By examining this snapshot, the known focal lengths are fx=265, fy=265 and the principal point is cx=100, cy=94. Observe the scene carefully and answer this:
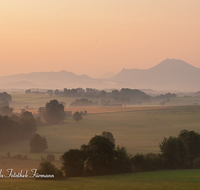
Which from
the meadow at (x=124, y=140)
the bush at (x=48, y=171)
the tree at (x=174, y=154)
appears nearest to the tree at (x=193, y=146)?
the tree at (x=174, y=154)

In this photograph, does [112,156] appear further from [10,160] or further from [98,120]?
[98,120]

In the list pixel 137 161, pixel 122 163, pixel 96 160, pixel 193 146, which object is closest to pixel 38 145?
pixel 96 160

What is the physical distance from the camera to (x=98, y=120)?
6398 inches

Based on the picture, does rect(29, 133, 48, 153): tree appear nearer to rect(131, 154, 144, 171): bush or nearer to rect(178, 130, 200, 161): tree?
rect(131, 154, 144, 171): bush

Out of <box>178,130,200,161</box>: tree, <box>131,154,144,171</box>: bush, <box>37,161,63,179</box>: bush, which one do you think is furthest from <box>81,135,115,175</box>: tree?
<box>178,130,200,161</box>: tree

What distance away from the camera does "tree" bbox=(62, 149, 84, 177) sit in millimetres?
50094

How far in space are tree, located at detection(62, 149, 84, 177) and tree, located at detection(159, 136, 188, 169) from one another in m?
19.8

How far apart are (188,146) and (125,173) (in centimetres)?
2354

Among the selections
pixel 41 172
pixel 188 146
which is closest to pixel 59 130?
pixel 188 146

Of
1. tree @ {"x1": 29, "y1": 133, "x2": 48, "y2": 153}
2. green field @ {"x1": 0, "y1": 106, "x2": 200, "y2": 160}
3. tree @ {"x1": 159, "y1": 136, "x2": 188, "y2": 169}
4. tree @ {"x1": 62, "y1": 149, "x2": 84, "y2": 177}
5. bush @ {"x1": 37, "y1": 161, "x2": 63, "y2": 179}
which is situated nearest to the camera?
bush @ {"x1": 37, "y1": 161, "x2": 63, "y2": 179}

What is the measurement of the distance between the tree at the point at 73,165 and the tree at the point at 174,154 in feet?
64.9

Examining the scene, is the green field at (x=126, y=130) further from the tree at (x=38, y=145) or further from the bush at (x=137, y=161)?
the bush at (x=137, y=161)

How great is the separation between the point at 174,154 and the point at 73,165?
23.1 metres

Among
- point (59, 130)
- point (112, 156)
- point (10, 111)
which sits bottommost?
point (112, 156)
